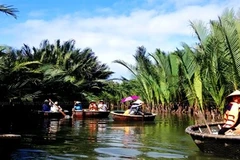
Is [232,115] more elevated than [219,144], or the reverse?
[232,115]

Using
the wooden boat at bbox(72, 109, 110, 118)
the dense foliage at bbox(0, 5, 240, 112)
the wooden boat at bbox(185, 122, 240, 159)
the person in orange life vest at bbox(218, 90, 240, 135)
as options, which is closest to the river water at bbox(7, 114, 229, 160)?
the wooden boat at bbox(185, 122, 240, 159)

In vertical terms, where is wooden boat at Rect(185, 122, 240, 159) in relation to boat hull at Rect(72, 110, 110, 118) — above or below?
below

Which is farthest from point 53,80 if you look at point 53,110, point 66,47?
point 66,47

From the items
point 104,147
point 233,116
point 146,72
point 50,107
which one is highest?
point 146,72

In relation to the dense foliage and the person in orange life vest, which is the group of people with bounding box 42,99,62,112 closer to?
the dense foliage

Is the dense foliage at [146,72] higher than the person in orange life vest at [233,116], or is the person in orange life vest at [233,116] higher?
the dense foliage at [146,72]

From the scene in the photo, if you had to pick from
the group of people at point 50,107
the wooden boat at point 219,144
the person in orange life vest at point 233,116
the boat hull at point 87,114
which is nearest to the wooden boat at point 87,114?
the boat hull at point 87,114

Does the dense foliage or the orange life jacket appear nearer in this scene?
the orange life jacket

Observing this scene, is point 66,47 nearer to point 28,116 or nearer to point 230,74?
point 28,116

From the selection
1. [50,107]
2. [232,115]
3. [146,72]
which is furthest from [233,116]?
[146,72]

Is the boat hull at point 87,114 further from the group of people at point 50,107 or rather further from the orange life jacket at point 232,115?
the orange life jacket at point 232,115

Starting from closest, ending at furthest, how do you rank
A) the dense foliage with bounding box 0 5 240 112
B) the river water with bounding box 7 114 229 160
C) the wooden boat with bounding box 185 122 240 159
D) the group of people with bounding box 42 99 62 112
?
the wooden boat with bounding box 185 122 240 159
the river water with bounding box 7 114 229 160
the dense foliage with bounding box 0 5 240 112
the group of people with bounding box 42 99 62 112

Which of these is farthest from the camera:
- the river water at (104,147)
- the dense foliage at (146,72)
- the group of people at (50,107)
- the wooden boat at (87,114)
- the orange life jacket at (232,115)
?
the wooden boat at (87,114)

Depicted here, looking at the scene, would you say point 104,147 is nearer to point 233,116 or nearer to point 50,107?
point 233,116
